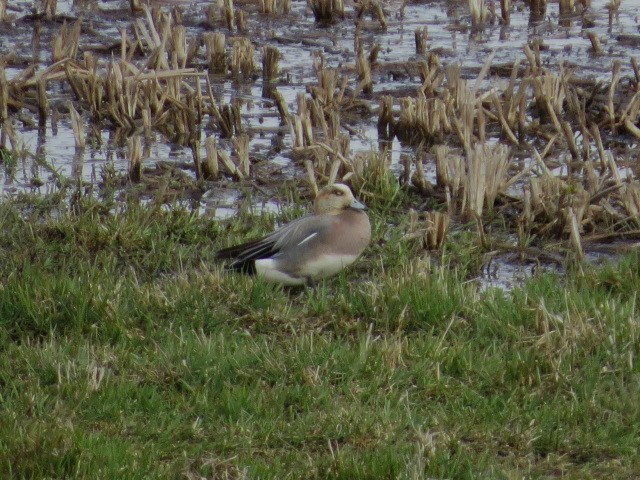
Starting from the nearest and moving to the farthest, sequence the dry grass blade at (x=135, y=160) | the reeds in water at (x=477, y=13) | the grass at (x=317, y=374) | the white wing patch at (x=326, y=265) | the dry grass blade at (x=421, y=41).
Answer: the grass at (x=317, y=374) → the white wing patch at (x=326, y=265) → the dry grass blade at (x=135, y=160) → the dry grass blade at (x=421, y=41) → the reeds in water at (x=477, y=13)

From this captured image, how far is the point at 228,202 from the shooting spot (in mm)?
7090

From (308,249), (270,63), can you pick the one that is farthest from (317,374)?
(270,63)

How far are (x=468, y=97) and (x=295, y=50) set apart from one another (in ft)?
11.2

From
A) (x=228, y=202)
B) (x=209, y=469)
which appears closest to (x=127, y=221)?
(x=228, y=202)

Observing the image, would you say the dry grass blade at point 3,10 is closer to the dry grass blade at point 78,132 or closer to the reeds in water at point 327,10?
the reeds in water at point 327,10

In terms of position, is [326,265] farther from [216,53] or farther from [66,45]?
[66,45]

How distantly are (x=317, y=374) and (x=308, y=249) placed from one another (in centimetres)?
118

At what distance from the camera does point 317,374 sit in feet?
14.3

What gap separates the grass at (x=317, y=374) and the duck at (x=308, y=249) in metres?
0.10

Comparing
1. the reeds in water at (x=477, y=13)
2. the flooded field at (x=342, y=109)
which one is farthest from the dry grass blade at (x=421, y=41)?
the reeds in water at (x=477, y=13)

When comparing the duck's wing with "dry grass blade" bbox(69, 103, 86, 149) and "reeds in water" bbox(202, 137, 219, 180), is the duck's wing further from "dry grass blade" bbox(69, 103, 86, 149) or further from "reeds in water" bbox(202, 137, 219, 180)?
"dry grass blade" bbox(69, 103, 86, 149)

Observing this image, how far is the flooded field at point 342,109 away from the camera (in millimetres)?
6746

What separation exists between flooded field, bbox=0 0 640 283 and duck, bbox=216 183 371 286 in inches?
27.4

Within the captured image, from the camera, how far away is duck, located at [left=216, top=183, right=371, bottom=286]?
5480mm
